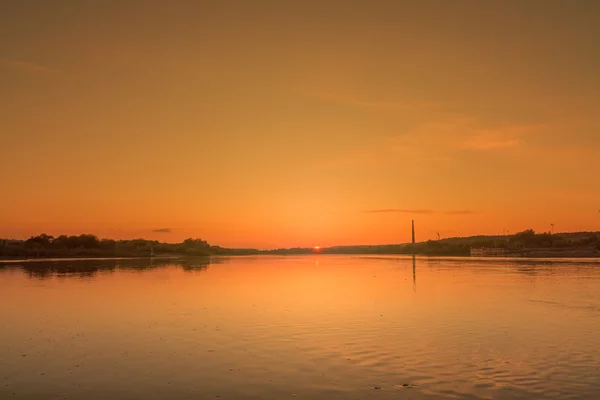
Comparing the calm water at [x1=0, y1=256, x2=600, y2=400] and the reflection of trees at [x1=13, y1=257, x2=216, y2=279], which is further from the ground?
the reflection of trees at [x1=13, y1=257, x2=216, y2=279]

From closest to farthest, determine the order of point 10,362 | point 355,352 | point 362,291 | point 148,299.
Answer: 1. point 10,362
2. point 355,352
3. point 148,299
4. point 362,291

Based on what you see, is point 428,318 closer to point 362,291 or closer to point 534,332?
point 534,332

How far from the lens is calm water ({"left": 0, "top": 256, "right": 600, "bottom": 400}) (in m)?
19.3

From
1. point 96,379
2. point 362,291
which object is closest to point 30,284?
point 362,291

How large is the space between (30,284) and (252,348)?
50.3m

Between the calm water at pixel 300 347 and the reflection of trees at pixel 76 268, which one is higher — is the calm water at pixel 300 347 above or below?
below

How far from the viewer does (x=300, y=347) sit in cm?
2717

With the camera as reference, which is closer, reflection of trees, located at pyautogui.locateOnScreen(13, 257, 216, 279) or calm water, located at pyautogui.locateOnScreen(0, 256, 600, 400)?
calm water, located at pyautogui.locateOnScreen(0, 256, 600, 400)

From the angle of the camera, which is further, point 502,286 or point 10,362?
point 502,286

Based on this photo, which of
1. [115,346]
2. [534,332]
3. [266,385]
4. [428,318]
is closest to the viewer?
[266,385]

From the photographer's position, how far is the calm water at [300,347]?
19.3 m

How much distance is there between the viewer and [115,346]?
27672 mm

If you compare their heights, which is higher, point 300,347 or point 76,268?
point 76,268

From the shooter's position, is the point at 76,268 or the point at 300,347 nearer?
Result: the point at 300,347
